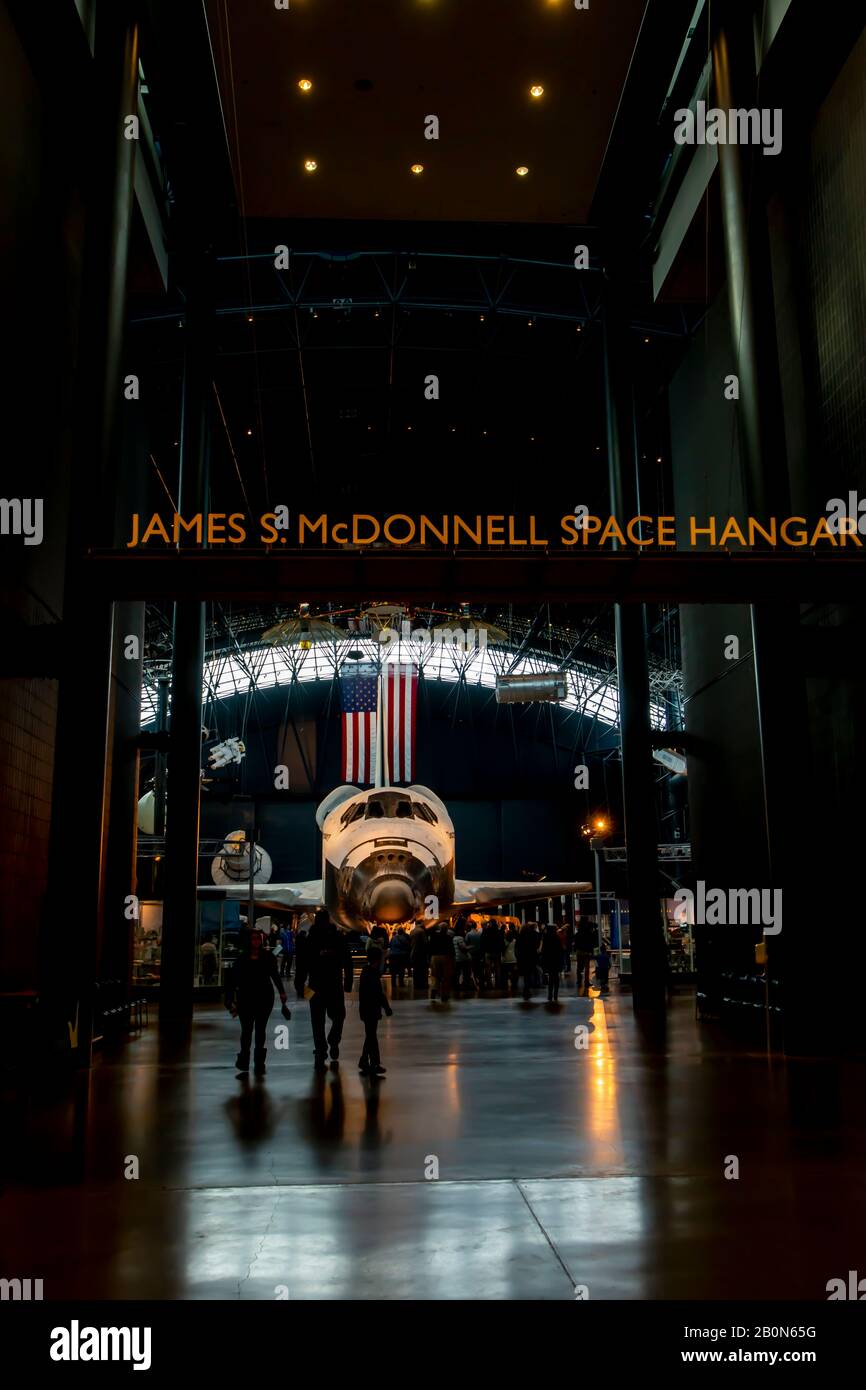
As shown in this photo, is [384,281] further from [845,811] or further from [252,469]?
[845,811]

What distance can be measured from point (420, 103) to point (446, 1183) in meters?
14.3

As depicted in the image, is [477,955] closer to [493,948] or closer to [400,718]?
[493,948]

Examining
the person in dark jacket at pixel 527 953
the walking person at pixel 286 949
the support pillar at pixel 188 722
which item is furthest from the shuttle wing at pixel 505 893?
the support pillar at pixel 188 722

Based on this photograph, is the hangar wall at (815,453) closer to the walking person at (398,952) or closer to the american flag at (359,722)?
the walking person at (398,952)

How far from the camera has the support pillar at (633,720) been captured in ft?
55.3

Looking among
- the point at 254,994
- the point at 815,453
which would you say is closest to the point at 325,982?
the point at 254,994

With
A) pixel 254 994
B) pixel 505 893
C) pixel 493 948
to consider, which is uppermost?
pixel 505 893

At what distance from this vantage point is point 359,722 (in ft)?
119

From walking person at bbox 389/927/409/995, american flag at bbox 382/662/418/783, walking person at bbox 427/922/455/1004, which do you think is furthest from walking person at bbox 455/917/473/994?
american flag at bbox 382/662/418/783

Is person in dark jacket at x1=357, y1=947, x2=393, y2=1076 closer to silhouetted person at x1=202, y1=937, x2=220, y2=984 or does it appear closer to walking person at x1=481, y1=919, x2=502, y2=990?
silhouetted person at x1=202, y1=937, x2=220, y2=984

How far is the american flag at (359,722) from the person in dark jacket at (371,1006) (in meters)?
25.0

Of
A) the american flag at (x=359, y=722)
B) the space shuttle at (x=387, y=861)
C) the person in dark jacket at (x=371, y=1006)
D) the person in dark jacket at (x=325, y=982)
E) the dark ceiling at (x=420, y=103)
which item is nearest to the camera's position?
the person in dark jacket at (x=371, y=1006)

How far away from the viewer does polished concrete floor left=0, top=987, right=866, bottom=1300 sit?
13.1 ft

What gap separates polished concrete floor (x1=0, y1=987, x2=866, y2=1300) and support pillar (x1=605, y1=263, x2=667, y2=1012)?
21.8 feet
